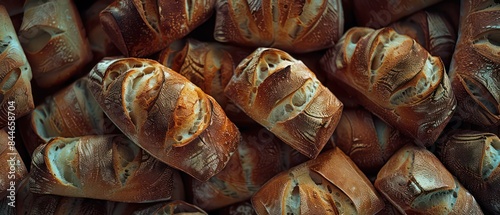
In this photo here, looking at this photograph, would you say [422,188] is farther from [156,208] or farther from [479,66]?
[156,208]

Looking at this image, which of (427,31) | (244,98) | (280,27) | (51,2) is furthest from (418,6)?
(51,2)

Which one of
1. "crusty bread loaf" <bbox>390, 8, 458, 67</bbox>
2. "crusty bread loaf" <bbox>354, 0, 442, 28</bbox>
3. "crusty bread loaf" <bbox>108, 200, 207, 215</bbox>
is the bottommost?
"crusty bread loaf" <bbox>108, 200, 207, 215</bbox>

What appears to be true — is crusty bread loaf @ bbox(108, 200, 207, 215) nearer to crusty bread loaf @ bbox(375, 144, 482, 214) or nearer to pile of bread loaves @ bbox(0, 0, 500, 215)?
pile of bread loaves @ bbox(0, 0, 500, 215)

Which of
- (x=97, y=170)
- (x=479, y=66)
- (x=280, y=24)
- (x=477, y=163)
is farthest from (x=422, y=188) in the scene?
(x=97, y=170)

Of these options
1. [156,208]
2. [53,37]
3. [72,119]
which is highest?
[53,37]

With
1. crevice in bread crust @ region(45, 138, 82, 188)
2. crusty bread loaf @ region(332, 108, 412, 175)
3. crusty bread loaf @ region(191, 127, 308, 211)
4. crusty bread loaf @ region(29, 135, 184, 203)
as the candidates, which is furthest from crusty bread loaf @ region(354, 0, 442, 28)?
crevice in bread crust @ region(45, 138, 82, 188)
